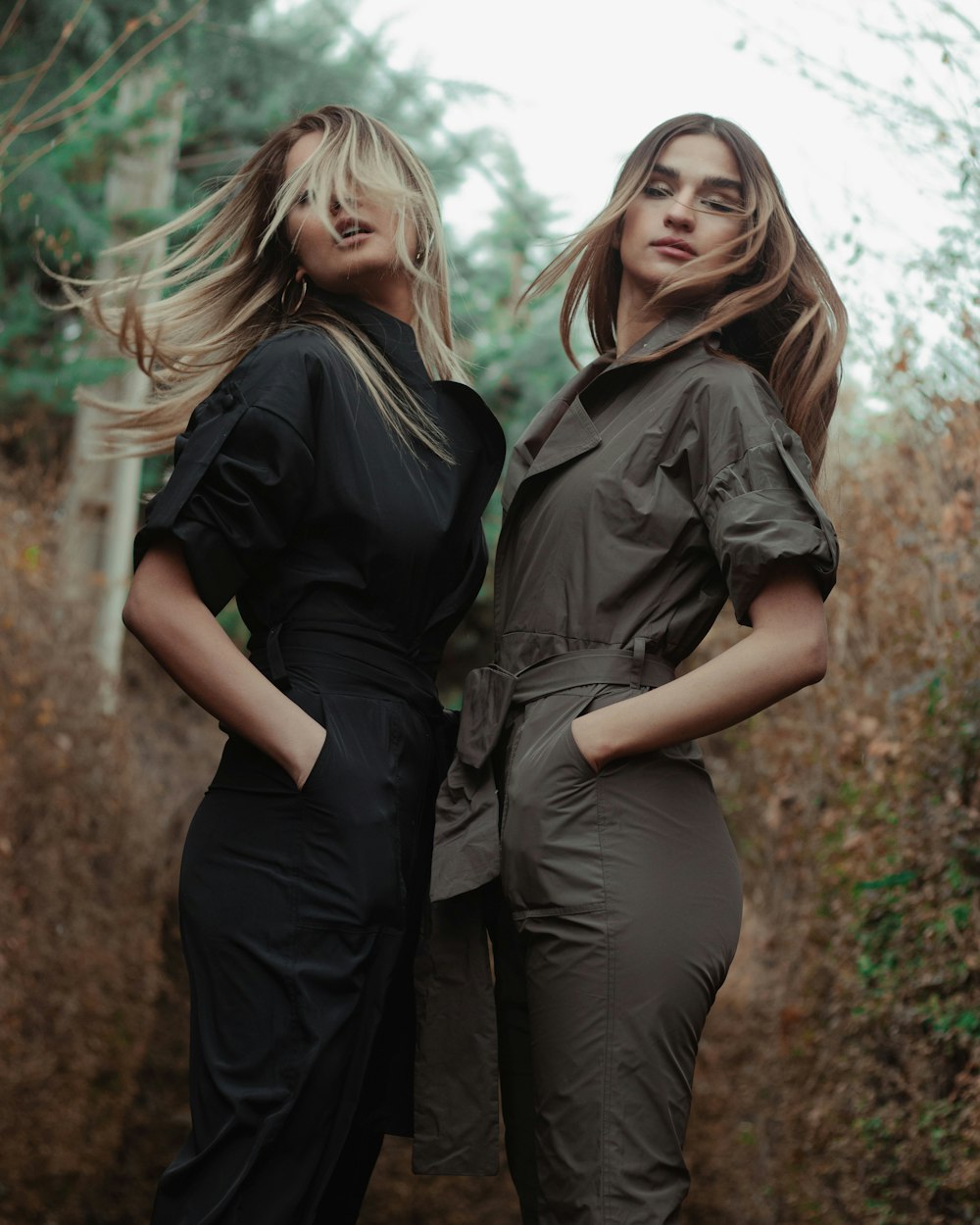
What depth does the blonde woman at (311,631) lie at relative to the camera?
7.15ft

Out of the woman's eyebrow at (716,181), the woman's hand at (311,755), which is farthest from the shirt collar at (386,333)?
the woman's hand at (311,755)

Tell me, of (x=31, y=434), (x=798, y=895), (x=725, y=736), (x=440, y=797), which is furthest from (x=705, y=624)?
(x=31, y=434)

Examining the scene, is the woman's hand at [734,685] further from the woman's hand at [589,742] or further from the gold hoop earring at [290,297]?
the gold hoop earring at [290,297]

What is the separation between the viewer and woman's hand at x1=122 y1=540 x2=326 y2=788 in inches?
87.4

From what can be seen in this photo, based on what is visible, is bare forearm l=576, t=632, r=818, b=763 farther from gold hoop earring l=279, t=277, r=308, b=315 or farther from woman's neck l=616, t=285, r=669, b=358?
gold hoop earring l=279, t=277, r=308, b=315

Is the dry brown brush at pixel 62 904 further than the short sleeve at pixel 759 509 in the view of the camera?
Yes

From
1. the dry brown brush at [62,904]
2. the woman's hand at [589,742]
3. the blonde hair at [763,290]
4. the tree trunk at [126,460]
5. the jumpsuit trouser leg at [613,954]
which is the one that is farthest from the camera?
the tree trunk at [126,460]

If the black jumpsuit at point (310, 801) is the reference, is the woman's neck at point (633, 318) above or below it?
above

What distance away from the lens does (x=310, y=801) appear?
224 cm

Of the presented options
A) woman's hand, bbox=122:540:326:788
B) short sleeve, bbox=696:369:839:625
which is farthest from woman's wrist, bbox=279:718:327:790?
short sleeve, bbox=696:369:839:625

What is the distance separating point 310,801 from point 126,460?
265 inches

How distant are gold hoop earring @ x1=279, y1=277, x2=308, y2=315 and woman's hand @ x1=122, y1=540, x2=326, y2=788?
68 centimetres

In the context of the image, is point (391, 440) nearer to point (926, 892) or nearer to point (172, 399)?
point (172, 399)

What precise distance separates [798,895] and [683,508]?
4439 mm
